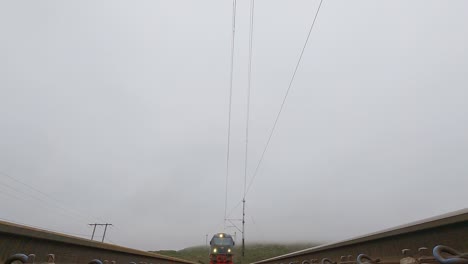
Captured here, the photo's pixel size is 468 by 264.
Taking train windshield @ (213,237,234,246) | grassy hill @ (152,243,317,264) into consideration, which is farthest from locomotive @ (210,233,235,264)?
grassy hill @ (152,243,317,264)

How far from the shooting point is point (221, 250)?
2017 cm

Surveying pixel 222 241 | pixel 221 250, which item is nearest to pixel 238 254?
pixel 222 241

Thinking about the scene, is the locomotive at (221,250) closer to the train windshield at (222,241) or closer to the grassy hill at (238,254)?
the train windshield at (222,241)

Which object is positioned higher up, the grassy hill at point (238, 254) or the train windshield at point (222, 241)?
the grassy hill at point (238, 254)

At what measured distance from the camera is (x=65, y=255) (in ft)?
12.0

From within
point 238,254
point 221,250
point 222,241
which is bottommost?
point 221,250

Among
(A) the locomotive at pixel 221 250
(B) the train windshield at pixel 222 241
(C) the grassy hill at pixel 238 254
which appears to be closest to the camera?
(A) the locomotive at pixel 221 250

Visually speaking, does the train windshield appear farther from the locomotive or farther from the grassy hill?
the grassy hill

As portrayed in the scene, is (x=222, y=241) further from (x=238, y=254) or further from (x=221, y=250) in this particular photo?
(x=238, y=254)

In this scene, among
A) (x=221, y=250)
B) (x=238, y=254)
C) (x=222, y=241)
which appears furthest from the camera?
(x=238, y=254)

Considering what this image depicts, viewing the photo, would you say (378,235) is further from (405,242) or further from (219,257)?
(219,257)

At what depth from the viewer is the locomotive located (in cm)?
1992

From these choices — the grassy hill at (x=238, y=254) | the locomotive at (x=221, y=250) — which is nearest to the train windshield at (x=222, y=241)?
the locomotive at (x=221, y=250)

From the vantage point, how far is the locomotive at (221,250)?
19.9m
